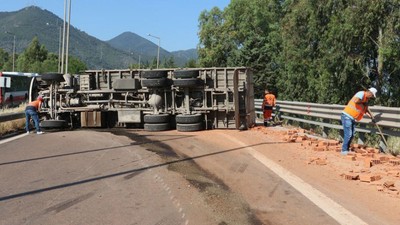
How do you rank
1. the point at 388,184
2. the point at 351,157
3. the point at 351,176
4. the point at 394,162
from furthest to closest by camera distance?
1. the point at 351,157
2. the point at 394,162
3. the point at 351,176
4. the point at 388,184

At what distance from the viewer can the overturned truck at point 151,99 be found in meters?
14.8

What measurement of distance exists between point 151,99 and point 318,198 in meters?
9.90

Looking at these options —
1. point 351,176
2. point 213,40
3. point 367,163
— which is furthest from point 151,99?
point 213,40

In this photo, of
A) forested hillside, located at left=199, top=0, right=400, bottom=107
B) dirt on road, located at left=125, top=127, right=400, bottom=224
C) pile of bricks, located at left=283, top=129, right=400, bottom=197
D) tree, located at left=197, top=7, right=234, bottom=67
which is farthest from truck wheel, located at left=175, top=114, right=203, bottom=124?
tree, located at left=197, top=7, right=234, bottom=67

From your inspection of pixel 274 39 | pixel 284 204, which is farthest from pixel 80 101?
pixel 274 39

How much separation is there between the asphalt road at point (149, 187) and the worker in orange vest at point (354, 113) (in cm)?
198

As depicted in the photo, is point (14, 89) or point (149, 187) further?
point (14, 89)

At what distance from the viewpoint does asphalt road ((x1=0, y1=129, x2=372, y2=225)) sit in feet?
17.3

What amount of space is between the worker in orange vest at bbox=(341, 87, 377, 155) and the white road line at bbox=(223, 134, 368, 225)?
2.13m

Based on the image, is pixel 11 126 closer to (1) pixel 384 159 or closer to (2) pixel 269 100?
(2) pixel 269 100

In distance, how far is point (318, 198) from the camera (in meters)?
6.07

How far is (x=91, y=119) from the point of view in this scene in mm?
15992

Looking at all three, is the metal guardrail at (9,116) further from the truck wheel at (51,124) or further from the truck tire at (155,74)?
the truck tire at (155,74)

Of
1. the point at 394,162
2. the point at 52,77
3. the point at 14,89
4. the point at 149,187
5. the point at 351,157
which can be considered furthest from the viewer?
the point at 14,89
